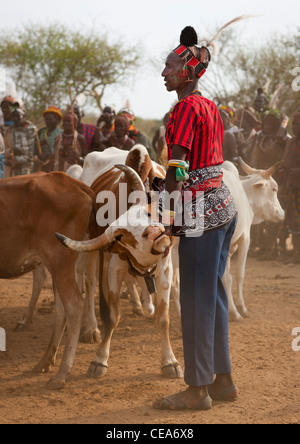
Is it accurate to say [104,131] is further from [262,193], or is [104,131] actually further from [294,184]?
[262,193]

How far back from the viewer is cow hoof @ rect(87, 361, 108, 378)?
520cm

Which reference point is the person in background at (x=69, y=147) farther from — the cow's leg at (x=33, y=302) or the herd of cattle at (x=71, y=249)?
the herd of cattle at (x=71, y=249)

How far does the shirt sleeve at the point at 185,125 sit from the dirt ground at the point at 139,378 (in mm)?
1884

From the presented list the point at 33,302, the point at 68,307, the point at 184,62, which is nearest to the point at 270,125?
the point at 33,302

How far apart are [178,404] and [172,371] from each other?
87cm

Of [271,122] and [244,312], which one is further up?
[271,122]

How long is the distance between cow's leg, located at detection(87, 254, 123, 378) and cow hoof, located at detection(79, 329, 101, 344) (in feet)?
3.22

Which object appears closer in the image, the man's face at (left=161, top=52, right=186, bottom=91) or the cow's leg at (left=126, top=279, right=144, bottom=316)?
the man's face at (left=161, top=52, right=186, bottom=91)

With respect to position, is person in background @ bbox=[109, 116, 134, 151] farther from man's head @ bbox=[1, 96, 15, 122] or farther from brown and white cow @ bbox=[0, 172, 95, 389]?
brown and white cow @ bbox=[0, 172, 95, 389]

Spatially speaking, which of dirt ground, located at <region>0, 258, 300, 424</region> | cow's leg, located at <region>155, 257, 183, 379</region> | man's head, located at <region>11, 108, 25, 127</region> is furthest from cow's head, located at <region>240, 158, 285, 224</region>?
man's head, located at <region>11, 108, 25, 127</region>

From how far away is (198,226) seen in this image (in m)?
4.18

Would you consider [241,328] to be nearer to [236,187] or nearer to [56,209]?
[236,187]

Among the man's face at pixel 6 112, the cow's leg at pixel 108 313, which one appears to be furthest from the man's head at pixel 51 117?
the cow's leg at pixel 108 313

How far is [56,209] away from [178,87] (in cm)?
147
